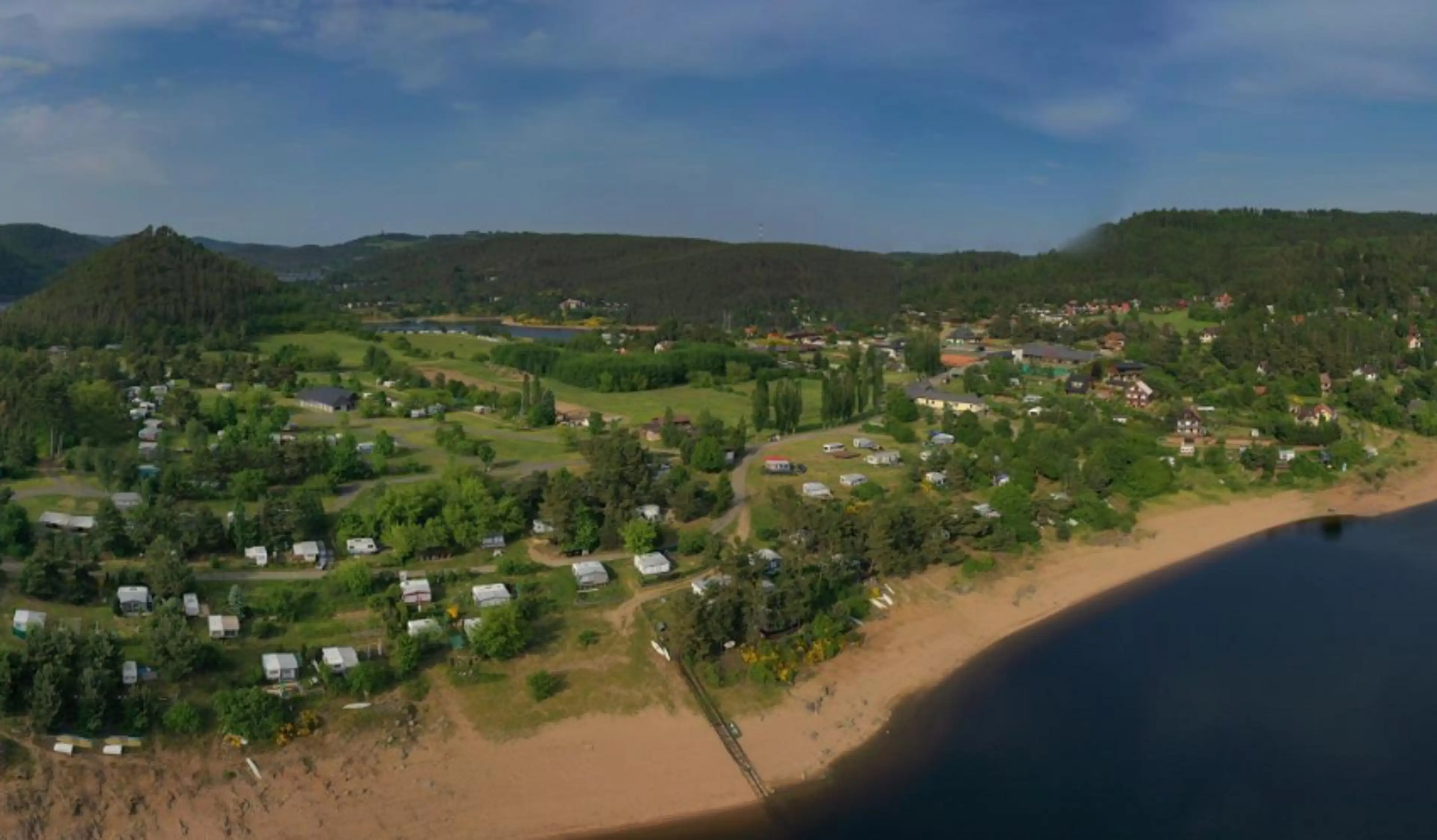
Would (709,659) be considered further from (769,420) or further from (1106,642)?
(769,420)

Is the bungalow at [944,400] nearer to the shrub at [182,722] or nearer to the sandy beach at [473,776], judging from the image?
the sandy beach at [473,776]

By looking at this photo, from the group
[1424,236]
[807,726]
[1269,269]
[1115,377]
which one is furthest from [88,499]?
[1424,236]

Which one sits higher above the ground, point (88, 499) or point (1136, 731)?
point (88, 499)

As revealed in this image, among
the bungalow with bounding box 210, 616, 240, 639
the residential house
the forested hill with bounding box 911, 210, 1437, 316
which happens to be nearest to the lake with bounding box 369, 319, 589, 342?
the forested hill with bounding box 911, 210, 1437, 316

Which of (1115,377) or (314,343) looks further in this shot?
(314,343)

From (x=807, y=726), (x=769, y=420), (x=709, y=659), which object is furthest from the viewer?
(x=769, y=420)

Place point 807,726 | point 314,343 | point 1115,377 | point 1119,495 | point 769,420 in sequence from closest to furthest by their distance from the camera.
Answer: point 807,726, point 1119,495, point 769,420, point 1115,377, point 314,343
